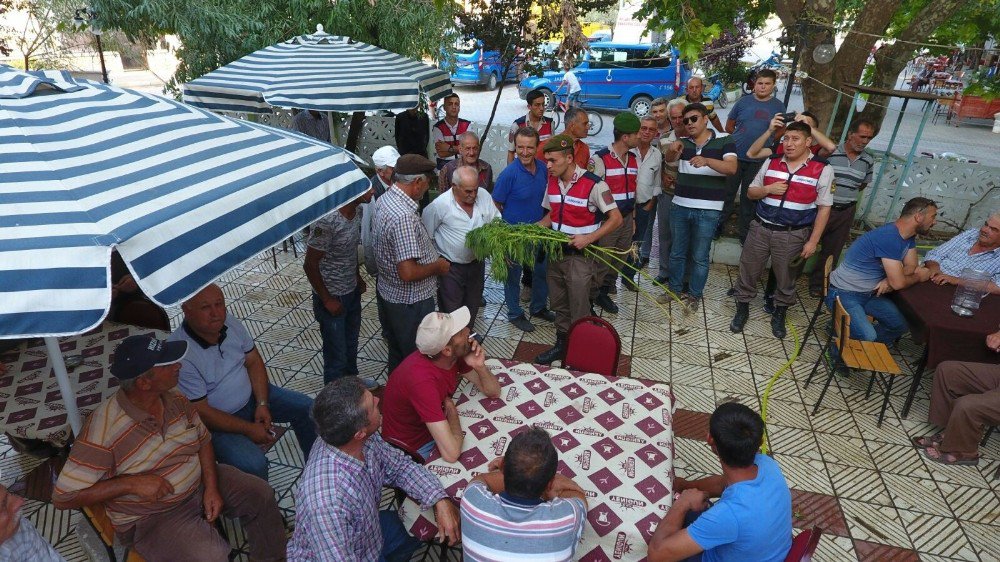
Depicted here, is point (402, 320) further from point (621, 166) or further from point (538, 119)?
point (538, 119)

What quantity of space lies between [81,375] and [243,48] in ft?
19.1

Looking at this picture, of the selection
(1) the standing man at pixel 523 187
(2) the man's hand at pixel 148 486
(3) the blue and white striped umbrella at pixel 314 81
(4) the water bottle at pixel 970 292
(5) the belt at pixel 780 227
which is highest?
(3) the blue and white striped umbrella at pixel 314 81

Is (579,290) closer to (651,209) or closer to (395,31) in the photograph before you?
(651,209)

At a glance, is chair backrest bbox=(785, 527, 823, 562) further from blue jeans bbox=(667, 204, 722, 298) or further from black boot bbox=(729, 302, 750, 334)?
blue jeans bbox=(667, 204, 722, 298)

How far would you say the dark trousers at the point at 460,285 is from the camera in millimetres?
4938

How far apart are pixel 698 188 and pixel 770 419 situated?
235 cm

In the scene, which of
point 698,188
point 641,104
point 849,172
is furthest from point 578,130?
point 641,104

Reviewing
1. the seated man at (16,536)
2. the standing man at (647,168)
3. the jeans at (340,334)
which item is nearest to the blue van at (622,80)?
the standing man at (647,168)

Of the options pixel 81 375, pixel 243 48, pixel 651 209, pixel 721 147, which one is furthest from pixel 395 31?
pixel 81 375

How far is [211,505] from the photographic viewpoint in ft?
9.39

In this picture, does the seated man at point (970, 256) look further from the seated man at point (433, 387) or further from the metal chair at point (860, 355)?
the seated man at point (433, 387)

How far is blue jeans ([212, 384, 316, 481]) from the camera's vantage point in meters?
3.23

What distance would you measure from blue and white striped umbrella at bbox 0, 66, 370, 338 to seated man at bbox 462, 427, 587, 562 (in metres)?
1.33

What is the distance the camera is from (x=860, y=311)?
499 centimetres
